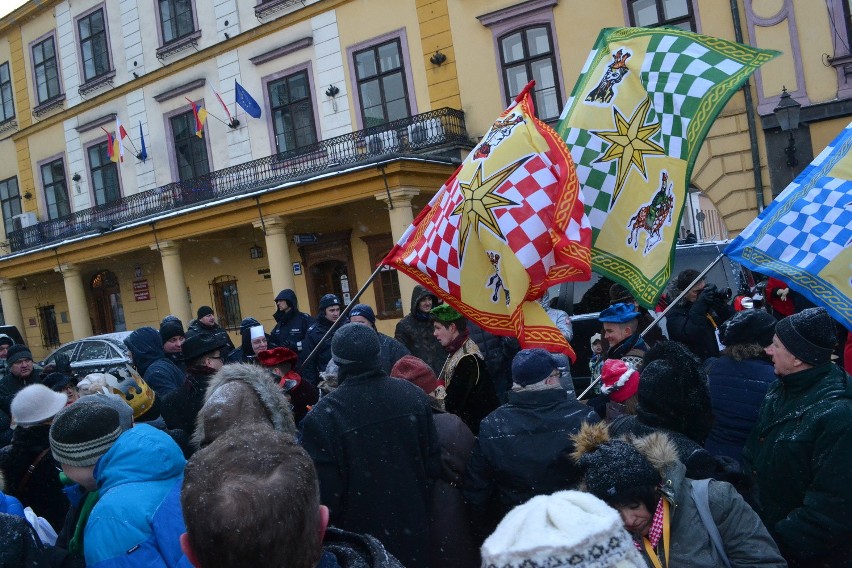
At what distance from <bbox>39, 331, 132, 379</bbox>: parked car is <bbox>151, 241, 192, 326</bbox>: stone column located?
353cm

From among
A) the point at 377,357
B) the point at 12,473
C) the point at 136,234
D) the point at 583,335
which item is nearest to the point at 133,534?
the point at 377,357

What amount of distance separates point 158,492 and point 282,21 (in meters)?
15.9

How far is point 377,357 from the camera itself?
3.31m

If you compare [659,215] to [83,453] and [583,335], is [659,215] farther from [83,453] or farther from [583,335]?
[83,453]

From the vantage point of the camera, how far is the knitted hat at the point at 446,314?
4.75 metres

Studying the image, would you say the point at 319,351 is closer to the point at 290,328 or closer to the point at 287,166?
the point at 290,328

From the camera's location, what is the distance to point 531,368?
124 inches

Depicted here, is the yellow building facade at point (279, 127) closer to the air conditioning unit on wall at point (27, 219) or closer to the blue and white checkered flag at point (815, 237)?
the air conditioning unit on wall at point (27, 219)

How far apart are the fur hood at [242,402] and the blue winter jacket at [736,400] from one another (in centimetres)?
202

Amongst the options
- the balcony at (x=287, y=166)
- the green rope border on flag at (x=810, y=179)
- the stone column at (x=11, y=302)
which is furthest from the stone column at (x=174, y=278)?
the green rope border on flag at (x=810, y=179)

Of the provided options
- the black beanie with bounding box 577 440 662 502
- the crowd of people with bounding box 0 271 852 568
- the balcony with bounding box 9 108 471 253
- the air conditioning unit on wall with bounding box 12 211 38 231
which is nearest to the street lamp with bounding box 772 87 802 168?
the balcony with bounding box 9 108 471 253

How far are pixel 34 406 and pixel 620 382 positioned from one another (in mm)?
3026

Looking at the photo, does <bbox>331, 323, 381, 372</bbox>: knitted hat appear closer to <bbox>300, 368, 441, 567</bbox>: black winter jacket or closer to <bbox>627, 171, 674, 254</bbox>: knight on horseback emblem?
<bbox>300, 368, 441, 567</bbox>: black winter jacket

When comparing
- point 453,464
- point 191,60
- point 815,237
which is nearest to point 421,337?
point 453,464
